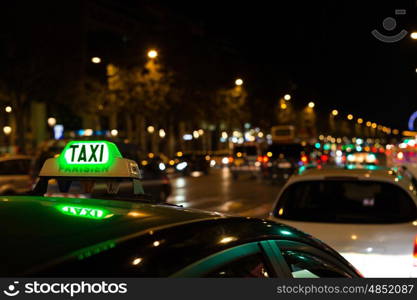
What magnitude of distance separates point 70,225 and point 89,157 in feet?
6.88

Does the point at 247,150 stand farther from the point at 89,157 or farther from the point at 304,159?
the point at 89,157

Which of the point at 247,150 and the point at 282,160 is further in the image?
the point at 247,150

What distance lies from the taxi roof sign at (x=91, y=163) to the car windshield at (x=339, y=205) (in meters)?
2.57

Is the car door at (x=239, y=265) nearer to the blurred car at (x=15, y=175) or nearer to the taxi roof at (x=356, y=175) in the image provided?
the taxi roof at (x=356, y=175)

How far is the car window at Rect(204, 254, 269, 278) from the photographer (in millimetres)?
2684

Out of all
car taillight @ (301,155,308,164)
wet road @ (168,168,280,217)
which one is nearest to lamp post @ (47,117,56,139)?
wet road @ (168,168,280,217)

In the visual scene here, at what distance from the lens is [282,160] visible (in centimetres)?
2981

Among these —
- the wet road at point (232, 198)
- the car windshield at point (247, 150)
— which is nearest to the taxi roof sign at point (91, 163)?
the wet road at point (232, 198)

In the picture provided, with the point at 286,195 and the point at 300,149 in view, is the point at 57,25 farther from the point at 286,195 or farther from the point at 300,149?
the point at 286,195

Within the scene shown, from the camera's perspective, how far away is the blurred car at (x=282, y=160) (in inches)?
1172

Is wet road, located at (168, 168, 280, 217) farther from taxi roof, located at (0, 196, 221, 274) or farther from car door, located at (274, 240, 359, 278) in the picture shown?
taxi roof, located at (0, 196, 221, 274)

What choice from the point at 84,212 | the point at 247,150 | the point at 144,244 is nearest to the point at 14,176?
the point at 84,212

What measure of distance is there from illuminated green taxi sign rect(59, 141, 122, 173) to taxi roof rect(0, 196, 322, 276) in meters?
1.22

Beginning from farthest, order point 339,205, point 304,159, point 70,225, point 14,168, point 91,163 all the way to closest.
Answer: point 304,159 → point 14,168 → point 339,205 → point 91,163 → point 70,225
